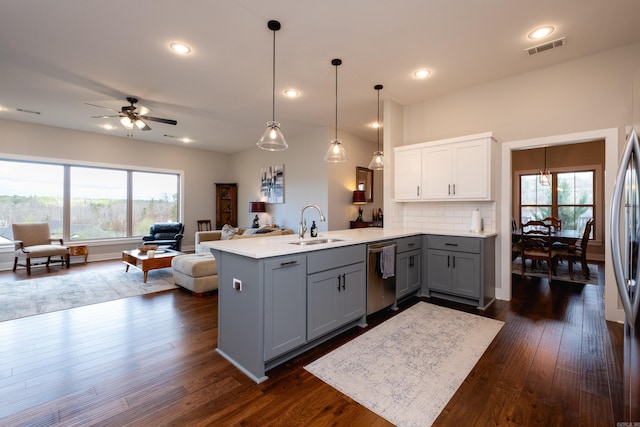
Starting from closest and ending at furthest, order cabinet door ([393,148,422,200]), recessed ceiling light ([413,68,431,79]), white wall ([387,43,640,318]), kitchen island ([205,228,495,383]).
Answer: kitchen island ([205,228,495,383]) → white wall ([387,43,640,318]) → recessed ceiling light ([413,68,431,79]) → cabinet door ([393,148,422,200])

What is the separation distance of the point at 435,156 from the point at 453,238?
3.93 ft

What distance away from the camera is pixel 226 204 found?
8.70 m

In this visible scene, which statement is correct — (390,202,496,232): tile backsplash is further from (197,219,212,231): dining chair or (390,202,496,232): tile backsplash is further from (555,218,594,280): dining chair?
(197,219,212,231): dining chair

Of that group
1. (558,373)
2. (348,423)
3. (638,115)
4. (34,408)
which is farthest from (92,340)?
(638,115)

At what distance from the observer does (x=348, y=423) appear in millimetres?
1636

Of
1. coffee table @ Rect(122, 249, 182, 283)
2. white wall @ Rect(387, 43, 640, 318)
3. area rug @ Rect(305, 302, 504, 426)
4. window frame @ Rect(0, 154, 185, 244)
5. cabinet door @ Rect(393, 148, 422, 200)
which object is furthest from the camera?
window frame @ Rect(0, 154, 185, 244)

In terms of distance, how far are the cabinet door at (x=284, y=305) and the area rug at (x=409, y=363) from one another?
285 mm

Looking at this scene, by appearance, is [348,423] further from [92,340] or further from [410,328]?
[92,340]

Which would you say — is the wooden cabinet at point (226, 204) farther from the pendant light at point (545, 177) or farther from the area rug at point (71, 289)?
the pendant light at point (545, 177)

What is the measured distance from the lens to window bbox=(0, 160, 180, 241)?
5.91 metres

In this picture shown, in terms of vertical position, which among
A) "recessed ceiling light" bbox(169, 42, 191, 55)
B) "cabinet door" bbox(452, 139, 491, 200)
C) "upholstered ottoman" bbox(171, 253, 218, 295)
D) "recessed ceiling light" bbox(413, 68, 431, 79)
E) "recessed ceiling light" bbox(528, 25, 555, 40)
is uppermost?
"recessed ceiling light" bbox(413, 68, 431, 79)

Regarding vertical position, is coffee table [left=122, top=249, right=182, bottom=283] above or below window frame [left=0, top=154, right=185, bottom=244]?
below

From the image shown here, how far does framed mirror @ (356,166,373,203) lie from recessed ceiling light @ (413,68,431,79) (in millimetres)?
3079

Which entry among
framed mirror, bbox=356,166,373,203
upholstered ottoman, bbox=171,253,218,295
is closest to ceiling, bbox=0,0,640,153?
framed mirror, bbox=356,166,373,203
